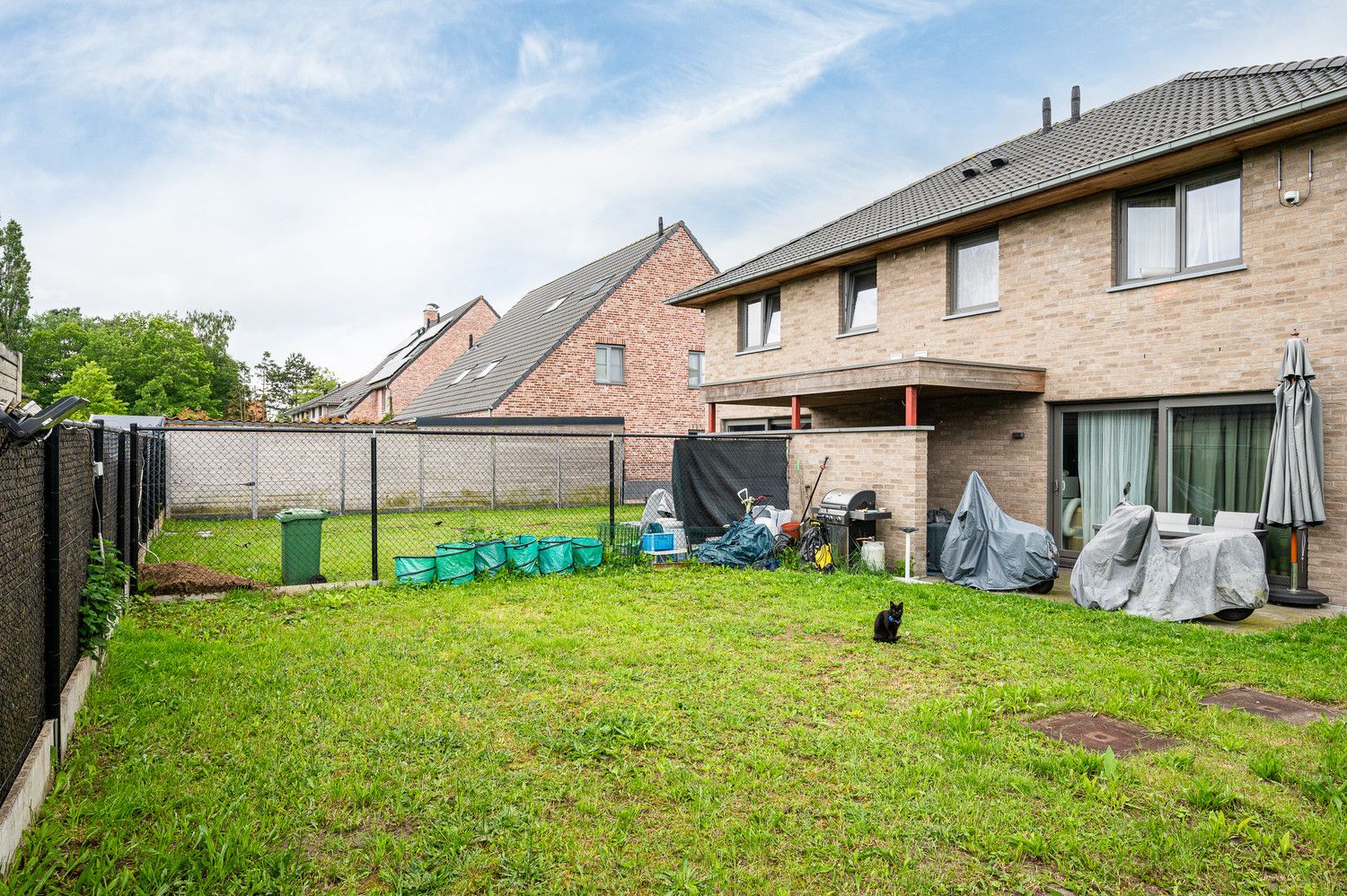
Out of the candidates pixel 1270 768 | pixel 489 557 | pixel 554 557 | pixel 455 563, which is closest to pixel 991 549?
pixel 1270 768

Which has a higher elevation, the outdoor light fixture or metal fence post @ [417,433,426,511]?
the outdoor light fixture

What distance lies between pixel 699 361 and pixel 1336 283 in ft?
56.3

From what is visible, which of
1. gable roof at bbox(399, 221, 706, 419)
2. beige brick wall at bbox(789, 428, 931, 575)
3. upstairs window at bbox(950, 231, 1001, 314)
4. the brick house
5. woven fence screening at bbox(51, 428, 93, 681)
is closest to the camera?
woven fence screening at bbox(51, 428, 93, 681)

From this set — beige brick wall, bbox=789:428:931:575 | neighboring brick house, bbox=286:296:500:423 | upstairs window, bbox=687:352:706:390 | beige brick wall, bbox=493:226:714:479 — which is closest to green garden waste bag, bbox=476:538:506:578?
beige brick wall, bbox=789:428:931:575

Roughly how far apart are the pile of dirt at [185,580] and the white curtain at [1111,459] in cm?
1058

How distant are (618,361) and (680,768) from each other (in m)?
18.7

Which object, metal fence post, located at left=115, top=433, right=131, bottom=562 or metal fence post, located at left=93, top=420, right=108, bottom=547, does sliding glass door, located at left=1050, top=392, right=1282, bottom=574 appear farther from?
metal fence post, located at left=115, top=433, right=131, bottom=562

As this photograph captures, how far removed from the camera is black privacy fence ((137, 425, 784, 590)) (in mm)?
12062

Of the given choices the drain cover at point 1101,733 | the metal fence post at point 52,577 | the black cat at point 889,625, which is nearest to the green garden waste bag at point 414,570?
the metal fence post at point 52,577

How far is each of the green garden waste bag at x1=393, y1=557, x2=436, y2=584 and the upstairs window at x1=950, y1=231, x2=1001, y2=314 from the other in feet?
29.2

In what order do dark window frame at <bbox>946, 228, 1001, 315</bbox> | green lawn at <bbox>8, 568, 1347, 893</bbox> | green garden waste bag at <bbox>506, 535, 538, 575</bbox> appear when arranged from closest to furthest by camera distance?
green lawn at <bbox>8, 568, 1347, 893</bbox>, green garden waste bag at <bbox>506, 535, 538, 575</bbox>, dark window frame at <bbox>946, 228, 1001, 315</bbox>

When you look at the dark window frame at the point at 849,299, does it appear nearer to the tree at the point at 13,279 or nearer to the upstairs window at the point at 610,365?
the upstairs window at the point at 610,365

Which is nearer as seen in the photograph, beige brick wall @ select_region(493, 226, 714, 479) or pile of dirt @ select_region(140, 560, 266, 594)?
pile of dirt @ select_region(140, 560, 266, 594)

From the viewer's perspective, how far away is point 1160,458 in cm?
902
